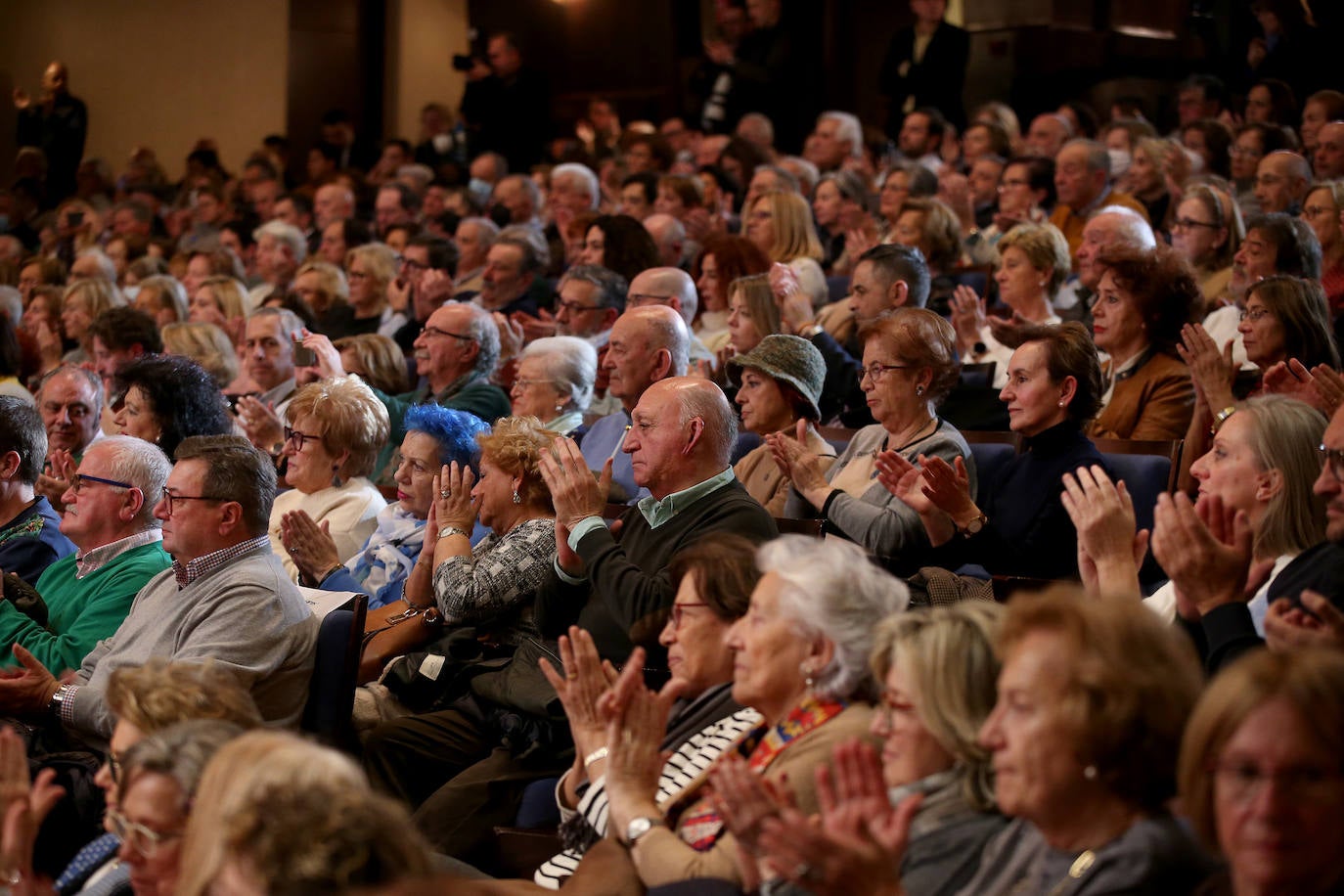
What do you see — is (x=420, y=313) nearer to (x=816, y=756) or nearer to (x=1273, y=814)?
(x=816, y=756)

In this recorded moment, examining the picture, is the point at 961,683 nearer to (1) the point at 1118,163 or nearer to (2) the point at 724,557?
(2) the point at 724,557

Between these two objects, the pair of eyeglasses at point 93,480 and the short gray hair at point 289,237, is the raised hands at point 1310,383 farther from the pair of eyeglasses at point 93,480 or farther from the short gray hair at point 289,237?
the short gray hair at point 289,237

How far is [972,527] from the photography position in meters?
3.37

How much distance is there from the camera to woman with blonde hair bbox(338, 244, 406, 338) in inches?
262

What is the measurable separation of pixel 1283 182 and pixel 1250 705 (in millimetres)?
4792

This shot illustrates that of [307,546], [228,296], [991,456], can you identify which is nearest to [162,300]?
[228,296]

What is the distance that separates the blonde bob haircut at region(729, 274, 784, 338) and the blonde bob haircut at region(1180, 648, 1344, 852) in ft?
10.8

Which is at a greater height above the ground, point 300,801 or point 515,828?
point 300,801

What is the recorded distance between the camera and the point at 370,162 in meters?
11.4

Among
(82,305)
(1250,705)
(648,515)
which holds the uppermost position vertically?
(1250,705)

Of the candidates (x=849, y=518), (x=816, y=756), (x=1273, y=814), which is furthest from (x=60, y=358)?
(x=1273, y=814)

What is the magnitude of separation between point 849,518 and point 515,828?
3.35 ft

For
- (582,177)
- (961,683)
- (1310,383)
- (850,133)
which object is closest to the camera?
(961,683)

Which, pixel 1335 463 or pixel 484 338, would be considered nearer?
pixel 1335 463
